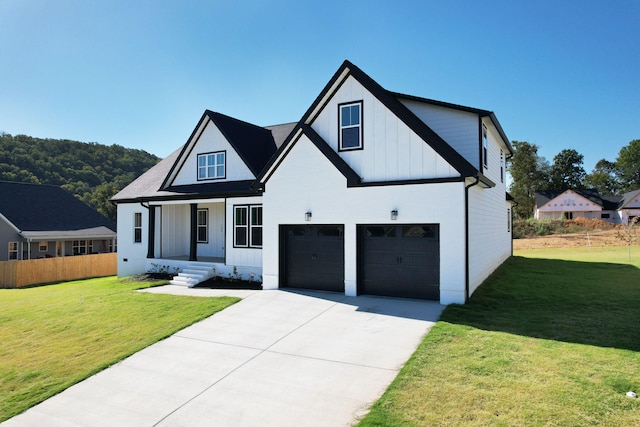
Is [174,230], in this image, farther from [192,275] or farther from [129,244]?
[192,275]

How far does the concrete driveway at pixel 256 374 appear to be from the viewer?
16.6 ft

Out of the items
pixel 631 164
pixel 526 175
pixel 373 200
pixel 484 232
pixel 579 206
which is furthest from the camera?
pixel 631 164

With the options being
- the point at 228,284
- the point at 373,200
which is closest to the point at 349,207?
the point at 373,200

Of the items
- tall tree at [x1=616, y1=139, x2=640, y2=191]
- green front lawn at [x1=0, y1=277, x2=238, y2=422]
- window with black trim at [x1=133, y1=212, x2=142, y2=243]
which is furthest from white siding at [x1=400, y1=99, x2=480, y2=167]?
tall tree at [x1=616, y1=139, x2=640, y2=191]

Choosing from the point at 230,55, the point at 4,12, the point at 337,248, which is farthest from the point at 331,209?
the point at 4,12

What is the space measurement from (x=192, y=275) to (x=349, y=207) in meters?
7.89

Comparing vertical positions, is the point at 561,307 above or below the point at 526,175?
below

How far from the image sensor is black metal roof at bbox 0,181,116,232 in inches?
1075

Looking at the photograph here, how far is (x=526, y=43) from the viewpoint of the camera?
14.6 m

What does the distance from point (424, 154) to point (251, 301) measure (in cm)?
671

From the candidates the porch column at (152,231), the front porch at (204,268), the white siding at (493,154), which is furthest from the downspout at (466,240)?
the porch column at (152,231)

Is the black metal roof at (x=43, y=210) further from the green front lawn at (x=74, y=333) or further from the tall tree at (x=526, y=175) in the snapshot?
the tall tree at (x=526, y=175)

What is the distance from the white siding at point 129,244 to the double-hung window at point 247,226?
5.73m

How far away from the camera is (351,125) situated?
1159cm
